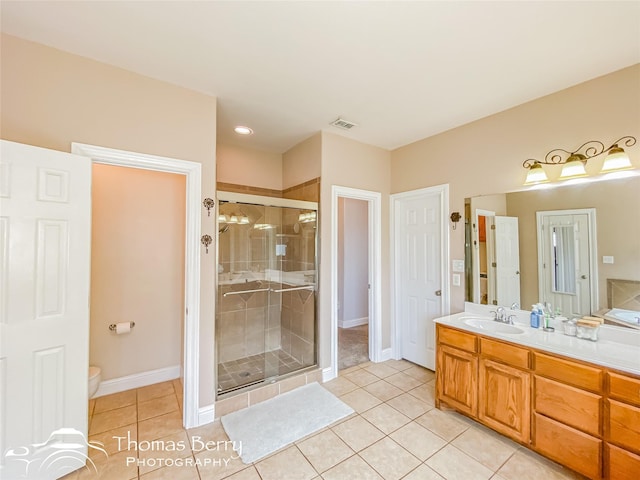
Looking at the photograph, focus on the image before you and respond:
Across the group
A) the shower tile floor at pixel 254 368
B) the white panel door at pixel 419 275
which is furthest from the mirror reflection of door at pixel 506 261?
the shower tile floor at pixel 254 368

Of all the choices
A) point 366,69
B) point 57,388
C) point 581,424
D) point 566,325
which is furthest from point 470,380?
point 57,388

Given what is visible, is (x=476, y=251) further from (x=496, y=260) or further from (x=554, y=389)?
(x=554, y=389)

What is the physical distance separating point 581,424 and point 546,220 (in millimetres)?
1530

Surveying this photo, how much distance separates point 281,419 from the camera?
233 cm

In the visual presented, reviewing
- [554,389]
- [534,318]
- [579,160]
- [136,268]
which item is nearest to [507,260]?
[534,318]

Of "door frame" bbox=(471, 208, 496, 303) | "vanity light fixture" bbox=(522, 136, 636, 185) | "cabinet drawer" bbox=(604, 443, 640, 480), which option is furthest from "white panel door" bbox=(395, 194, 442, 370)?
"cabinet drawer" bbox=(604, 443, 640, 480)

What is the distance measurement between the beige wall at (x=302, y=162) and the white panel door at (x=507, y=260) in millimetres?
2018

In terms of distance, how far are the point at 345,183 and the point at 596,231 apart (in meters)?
2.30

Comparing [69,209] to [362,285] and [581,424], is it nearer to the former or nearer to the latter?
[581,424]

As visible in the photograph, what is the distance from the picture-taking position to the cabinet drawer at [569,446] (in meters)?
1.61

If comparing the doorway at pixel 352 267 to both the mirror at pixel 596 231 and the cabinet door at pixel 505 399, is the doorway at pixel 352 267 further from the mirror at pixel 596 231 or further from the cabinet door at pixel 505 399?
the cabinet door at pixel 505 399

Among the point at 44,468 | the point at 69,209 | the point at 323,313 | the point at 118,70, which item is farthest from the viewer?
the point at 323,313

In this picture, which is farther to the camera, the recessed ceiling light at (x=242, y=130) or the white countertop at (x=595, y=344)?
the recessed ceiling light at (x=242, y=130)

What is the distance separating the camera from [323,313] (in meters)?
3.04
